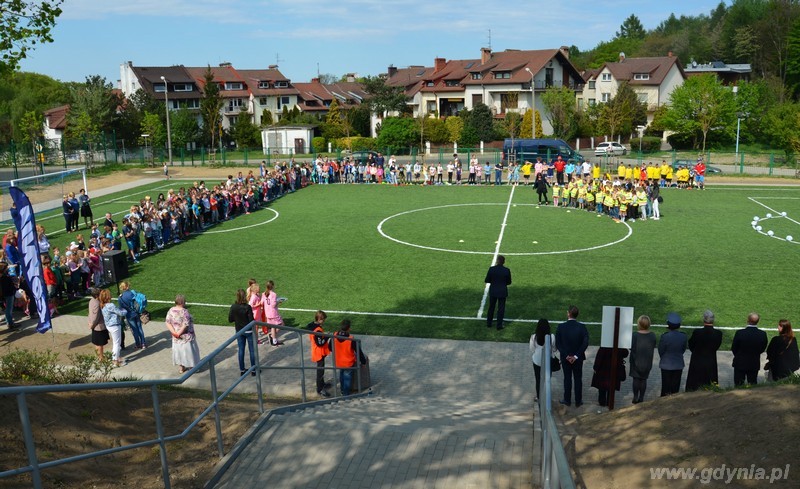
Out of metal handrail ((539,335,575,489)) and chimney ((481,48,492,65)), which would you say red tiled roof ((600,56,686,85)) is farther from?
metal handrail ((539,335,575,489))

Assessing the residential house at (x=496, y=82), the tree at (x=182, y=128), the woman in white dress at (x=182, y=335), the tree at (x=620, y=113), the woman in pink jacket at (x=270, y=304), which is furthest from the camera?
the residential house at (x=496, y=82)

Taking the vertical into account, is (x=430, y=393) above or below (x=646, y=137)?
below

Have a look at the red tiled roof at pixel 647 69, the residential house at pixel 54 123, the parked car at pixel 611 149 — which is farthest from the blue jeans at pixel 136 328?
the red tiled roof at pixel 647 69

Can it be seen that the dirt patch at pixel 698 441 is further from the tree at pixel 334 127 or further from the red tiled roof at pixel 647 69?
the red tiled roof at pixel 647 69

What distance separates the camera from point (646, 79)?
8400cm

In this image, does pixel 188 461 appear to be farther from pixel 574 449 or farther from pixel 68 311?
pixel 68 311

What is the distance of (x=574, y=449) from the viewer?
26.8ft

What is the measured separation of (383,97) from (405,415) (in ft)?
245

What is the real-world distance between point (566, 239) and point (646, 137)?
57058mm

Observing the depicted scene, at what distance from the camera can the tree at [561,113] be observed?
2837 inches

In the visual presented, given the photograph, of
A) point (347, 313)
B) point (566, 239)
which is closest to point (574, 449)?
point (347, 313)

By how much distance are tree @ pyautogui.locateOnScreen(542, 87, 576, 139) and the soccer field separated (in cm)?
3829

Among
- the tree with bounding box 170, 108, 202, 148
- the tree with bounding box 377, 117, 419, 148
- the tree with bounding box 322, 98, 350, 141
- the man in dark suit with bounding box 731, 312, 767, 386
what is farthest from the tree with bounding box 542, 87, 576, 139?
the man in dark suit with bounding box 731, 312, 767, 386

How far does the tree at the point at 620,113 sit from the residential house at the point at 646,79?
6720mm
